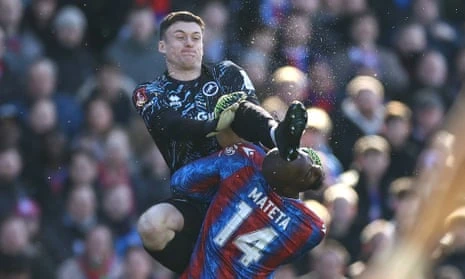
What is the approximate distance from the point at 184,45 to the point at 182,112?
42cm

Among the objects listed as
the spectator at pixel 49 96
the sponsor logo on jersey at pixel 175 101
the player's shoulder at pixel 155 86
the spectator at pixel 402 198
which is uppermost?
the player's shoulder at pixel 155 86

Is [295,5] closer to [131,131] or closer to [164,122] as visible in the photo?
[131,131]

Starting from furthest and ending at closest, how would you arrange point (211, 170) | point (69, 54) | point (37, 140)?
point (69, 54) < point (37, 140) < point (211, 170)

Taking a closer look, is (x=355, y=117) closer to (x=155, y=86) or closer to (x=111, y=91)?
(x=111, y=91)

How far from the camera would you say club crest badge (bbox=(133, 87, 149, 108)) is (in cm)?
809

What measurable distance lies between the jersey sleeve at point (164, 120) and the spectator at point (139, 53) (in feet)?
11.6

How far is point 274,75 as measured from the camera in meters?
11.6

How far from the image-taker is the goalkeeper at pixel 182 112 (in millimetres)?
7871

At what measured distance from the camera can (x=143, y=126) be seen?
1159cm

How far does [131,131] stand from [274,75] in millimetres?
1238

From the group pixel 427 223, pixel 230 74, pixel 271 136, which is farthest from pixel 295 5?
pixel 427 223

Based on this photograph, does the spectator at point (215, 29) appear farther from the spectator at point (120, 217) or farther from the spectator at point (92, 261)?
the spectator at point (92, 261)

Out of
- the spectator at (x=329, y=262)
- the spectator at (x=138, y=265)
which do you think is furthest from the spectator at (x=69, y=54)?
the spectator at (x=329, y=262)

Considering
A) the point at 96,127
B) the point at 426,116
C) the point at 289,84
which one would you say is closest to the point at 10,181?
the point at 96,127
